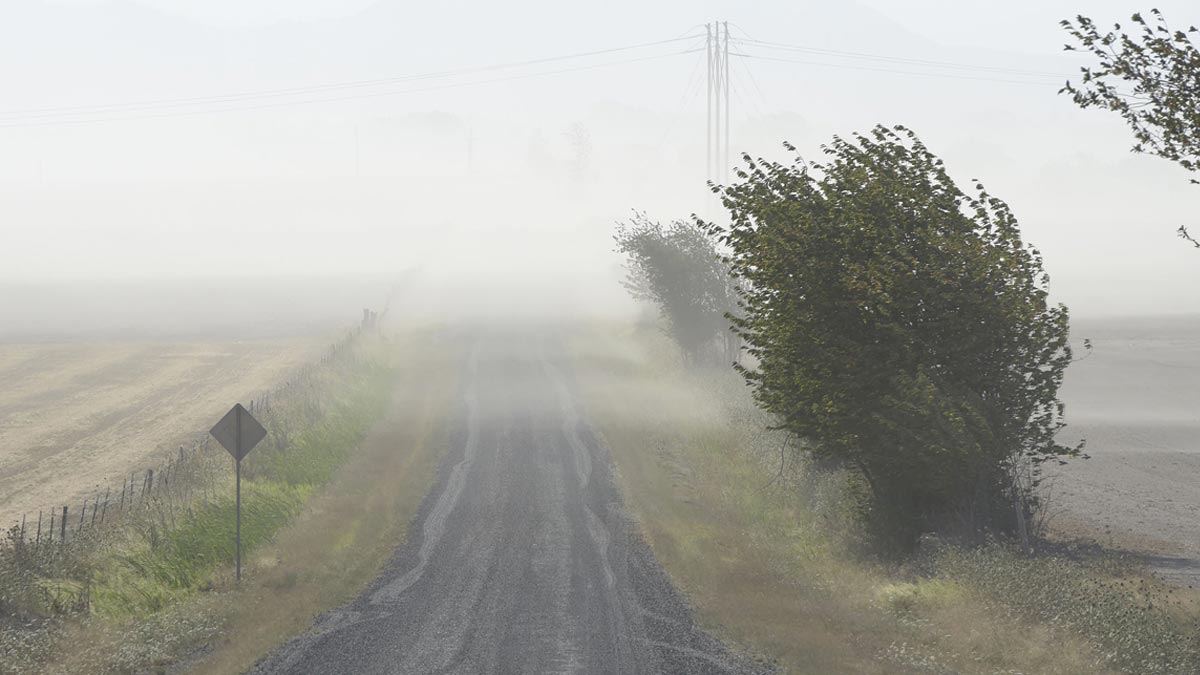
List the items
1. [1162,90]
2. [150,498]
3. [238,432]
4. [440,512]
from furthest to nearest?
[440,512], [150,498], [238,432], [1162,90]

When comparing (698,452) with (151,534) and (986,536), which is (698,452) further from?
(151,534)

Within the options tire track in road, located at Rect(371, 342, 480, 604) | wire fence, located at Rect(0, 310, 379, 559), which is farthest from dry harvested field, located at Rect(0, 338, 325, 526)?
tire track in road, located at Rect(371, 342, 480, 604)

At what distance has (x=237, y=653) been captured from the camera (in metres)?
16.7

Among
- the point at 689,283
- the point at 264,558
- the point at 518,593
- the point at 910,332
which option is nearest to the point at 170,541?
the point at 264,558

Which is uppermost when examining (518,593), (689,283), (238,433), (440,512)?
(689,283)

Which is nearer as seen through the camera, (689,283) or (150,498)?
(150,498)

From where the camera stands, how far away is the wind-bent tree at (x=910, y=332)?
19312 millimetres

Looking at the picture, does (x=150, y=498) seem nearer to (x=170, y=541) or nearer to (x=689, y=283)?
Result: (x=170, y=541)

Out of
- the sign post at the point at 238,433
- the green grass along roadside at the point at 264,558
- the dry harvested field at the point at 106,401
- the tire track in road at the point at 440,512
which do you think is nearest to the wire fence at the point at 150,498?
the green grass along roadside at the point at 264,558

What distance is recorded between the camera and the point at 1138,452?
34.2 metres

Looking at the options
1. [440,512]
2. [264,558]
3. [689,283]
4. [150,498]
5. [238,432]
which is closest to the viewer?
[238,432]

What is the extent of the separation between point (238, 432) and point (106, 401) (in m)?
26.2

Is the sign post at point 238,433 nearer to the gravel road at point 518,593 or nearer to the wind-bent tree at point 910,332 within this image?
the gravel road at point 518,593

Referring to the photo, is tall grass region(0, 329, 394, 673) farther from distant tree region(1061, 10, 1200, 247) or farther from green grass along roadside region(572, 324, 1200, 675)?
distant tree region(1061, 10, 1200, 247)
